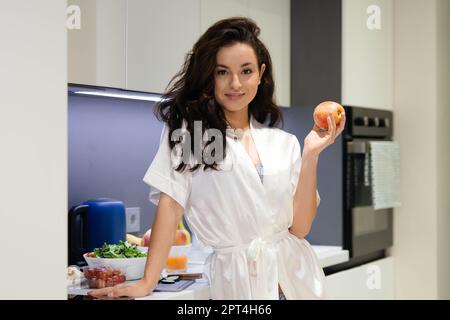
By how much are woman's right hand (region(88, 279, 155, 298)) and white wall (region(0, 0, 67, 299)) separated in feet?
0.93

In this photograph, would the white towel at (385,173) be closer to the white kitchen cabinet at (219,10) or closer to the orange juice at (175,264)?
the white kitchen cabinet at (219,10)

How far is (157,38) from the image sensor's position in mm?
2506

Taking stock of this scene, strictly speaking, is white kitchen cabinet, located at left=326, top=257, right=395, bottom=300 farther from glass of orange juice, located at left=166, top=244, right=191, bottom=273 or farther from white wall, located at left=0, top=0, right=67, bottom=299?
white wall, located at left=0, top=0, right=67, bottom=299

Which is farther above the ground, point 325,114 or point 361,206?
point 325,114

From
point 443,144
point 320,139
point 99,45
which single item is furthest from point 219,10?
point 443,144

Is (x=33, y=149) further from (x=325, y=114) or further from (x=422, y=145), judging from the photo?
(x=422, y=145)

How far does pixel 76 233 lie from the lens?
2566 millimetres

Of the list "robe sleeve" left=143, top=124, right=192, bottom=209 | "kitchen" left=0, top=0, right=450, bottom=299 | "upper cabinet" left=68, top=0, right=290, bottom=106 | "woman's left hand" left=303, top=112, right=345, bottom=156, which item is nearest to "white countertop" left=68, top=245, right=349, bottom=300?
"kitchen" left=0, top=0, right=450, bottom=299

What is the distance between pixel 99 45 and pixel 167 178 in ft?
1.75

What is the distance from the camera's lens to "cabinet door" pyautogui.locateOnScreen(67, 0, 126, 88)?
2.22 metres

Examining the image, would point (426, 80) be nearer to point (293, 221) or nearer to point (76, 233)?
point (293, 221)

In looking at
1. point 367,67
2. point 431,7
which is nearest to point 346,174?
point 367,67

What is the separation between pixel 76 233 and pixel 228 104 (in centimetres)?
80

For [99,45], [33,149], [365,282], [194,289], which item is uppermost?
[99,45]
